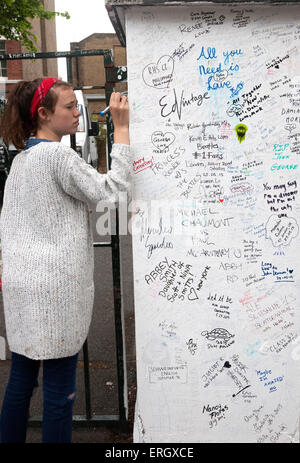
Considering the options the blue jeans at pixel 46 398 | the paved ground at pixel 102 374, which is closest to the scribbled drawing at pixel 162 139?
the blue jeans at pixel 46 398

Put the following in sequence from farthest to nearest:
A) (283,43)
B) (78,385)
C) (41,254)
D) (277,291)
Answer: (78,385)
(277,291)
(283,43)
(41,254)

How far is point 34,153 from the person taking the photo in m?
1.99

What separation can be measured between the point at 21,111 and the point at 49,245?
60cm

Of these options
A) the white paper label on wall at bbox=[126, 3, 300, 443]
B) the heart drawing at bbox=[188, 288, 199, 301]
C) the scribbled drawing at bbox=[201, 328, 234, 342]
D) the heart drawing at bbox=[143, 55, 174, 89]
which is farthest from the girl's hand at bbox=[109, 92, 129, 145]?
the scribbled drawing at bbox=[201, 328, 234, 342]

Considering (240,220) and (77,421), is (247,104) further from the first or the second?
(77,421)

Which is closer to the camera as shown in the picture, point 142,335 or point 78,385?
point 142,335

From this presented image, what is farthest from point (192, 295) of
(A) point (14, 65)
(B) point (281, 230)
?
(A) point (14, 65)

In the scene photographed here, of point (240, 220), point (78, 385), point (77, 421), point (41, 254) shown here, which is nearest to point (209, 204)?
point (240, 220)

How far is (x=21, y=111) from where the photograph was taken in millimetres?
2115

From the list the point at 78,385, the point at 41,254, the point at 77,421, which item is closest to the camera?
the point at 41,254

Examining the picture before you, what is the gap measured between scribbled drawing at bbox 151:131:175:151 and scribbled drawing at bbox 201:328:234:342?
2.93 feet

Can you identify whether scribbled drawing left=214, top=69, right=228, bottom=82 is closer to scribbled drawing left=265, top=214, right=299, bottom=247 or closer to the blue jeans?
scribbled drawing left=265, top=214, right=299, bottom=247

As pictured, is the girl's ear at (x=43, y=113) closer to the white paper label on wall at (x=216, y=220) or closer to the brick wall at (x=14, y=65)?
the white paper label on wall at (x=216, y=220)

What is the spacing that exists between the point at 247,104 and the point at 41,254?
112cm
